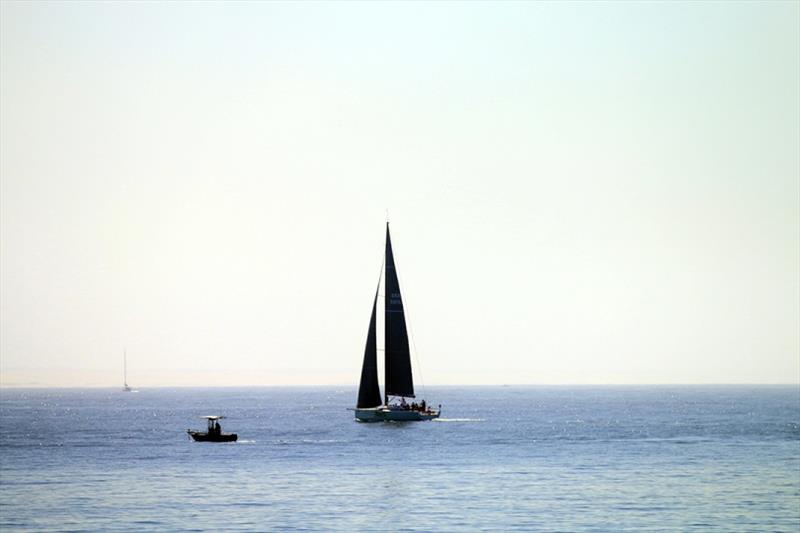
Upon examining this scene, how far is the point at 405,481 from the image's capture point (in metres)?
80.6

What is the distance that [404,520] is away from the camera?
2479 inches

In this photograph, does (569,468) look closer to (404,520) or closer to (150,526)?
(404,520)

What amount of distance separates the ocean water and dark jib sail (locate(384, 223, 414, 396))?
4.75m

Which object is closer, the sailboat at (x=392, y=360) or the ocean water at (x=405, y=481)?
the ocean water at (x=405, y=481)

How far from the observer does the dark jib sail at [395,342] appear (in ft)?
424

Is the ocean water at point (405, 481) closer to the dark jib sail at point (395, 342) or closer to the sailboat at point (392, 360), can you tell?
the sailboat at point (392, 360)

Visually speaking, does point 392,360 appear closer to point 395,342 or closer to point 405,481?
point 395,342

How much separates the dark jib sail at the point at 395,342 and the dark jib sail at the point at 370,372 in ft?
5.65

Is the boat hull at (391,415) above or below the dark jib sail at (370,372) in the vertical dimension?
below

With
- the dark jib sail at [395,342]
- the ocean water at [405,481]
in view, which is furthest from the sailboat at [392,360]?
the ocean water at [405,481]

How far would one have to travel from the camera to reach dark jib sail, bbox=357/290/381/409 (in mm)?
130000

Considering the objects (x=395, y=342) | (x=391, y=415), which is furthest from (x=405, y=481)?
(x=395, y=342)

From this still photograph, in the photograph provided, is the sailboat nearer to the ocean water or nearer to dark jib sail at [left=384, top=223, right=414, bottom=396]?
dark jib sail at [left=384, top=223, right=414, bottom=396]

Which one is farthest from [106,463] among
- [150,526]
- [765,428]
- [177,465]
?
[765,428]
